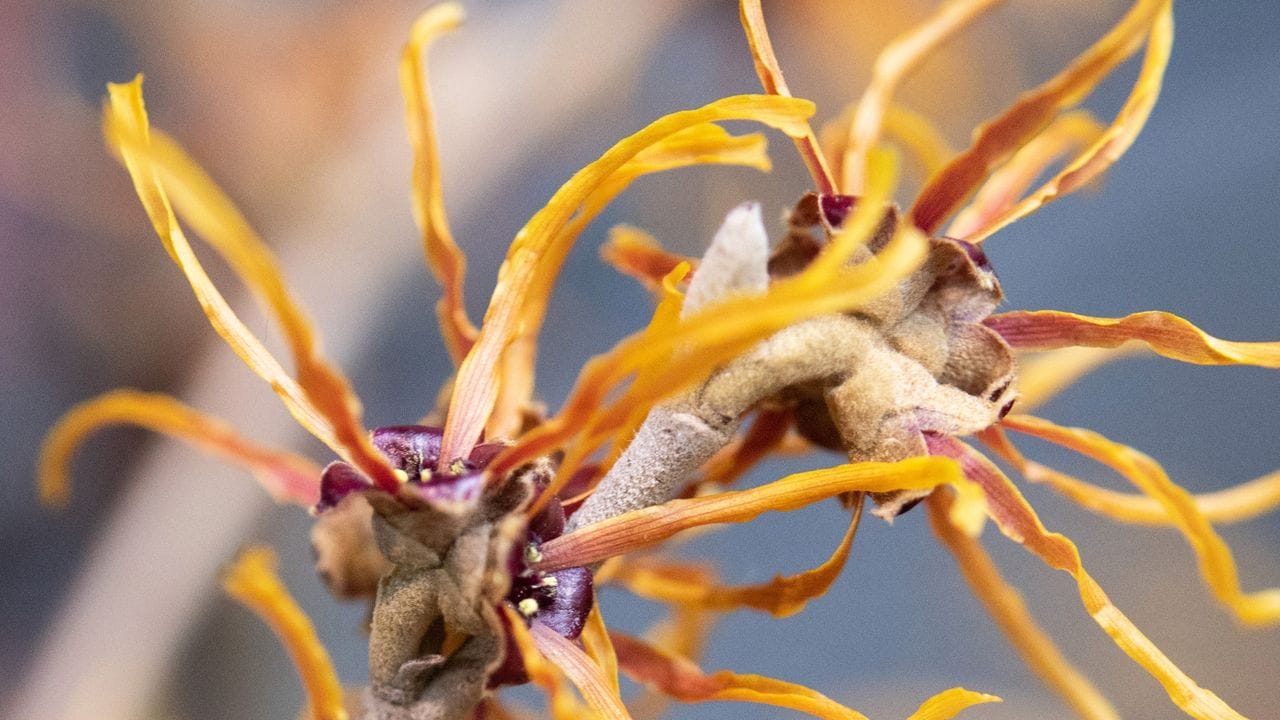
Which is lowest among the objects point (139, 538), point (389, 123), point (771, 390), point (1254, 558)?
point (771, 390)

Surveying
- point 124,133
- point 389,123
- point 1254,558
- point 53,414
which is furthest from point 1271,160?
point 53,414

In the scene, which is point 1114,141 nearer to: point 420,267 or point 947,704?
point 947,704

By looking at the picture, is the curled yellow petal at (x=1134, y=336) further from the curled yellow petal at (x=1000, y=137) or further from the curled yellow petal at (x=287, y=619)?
the curled yellow petal at (x=287, y=619)

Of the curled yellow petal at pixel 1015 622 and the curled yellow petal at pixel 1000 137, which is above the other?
the curled yellow petal at pixel 1000 137

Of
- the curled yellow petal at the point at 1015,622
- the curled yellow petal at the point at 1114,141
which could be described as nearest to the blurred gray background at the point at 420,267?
the curled yellow petal at the point at 1015,622

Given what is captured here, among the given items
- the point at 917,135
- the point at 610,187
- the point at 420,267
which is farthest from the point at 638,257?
the point at 420,267

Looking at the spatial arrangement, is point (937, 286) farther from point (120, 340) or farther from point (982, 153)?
point (120, 340)
